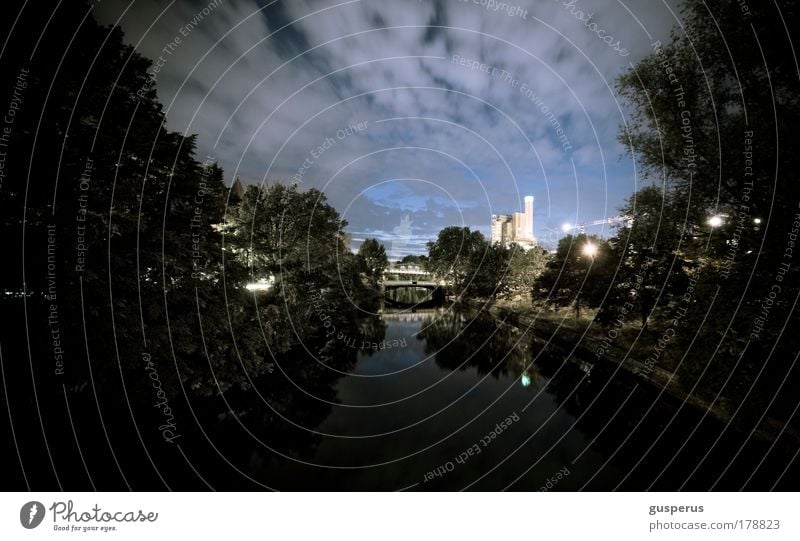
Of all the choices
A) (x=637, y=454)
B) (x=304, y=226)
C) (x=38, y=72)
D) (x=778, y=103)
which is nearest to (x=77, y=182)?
(x=38, y=72)

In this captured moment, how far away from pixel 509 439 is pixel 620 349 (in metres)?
14.1

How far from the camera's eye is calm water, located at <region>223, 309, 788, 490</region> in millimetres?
10562

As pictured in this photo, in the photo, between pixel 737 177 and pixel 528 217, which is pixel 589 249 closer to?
pixel 737 177

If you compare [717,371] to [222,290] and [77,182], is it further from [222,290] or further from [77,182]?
[77,182]

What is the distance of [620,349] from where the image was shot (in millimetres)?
21375

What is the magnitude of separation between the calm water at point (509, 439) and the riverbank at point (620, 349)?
2.11ft

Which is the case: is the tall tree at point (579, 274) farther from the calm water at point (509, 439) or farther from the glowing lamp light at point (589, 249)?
the calm water at point (509, 439)

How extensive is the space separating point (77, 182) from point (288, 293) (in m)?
15.7

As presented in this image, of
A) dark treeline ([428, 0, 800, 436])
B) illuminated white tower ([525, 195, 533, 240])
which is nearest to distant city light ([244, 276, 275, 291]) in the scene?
dark treeline ([428, 0, 800, 436])

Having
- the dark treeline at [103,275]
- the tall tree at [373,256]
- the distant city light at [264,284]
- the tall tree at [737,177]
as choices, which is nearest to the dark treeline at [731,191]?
the tall tree at [737,177]

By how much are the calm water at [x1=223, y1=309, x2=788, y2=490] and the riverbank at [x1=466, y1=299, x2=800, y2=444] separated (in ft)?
2.11

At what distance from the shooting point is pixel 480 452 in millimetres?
12336

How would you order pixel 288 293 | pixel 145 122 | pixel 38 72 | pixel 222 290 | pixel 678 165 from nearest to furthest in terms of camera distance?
pixel 38 72
pixel 145 122
pixel 678 165
pixel 222 290
pixel 288 293

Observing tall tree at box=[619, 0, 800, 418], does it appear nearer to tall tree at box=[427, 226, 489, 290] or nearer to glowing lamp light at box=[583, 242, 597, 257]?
glowing lamp light at box=[583, 242, 597, 257]
